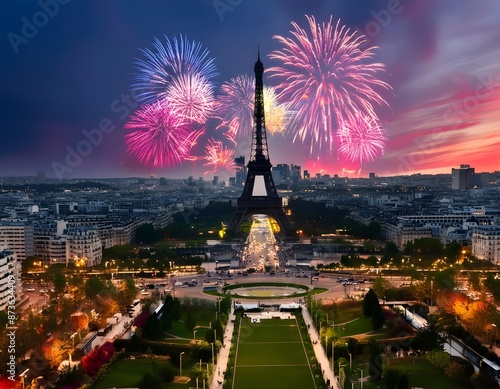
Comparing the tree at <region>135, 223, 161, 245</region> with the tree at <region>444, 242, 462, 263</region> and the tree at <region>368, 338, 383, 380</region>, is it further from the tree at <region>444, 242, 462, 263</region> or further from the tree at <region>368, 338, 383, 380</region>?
the tree at <region>368, 338, 383, 380</region>

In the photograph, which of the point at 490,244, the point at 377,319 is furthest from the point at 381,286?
the point at 490,244

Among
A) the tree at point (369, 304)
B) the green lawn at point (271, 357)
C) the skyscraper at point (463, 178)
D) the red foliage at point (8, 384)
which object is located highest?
the skyscraper at point (463, 178)

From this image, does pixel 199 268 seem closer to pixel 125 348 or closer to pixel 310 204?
pixel 125 348

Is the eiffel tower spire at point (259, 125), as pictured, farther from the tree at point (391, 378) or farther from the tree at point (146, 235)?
the tree at point (391, 378)

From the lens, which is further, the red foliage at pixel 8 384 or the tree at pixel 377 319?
the tree at pixel 377 319

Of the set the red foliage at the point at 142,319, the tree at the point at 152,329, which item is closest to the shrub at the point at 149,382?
the tree at the point at 152,329
